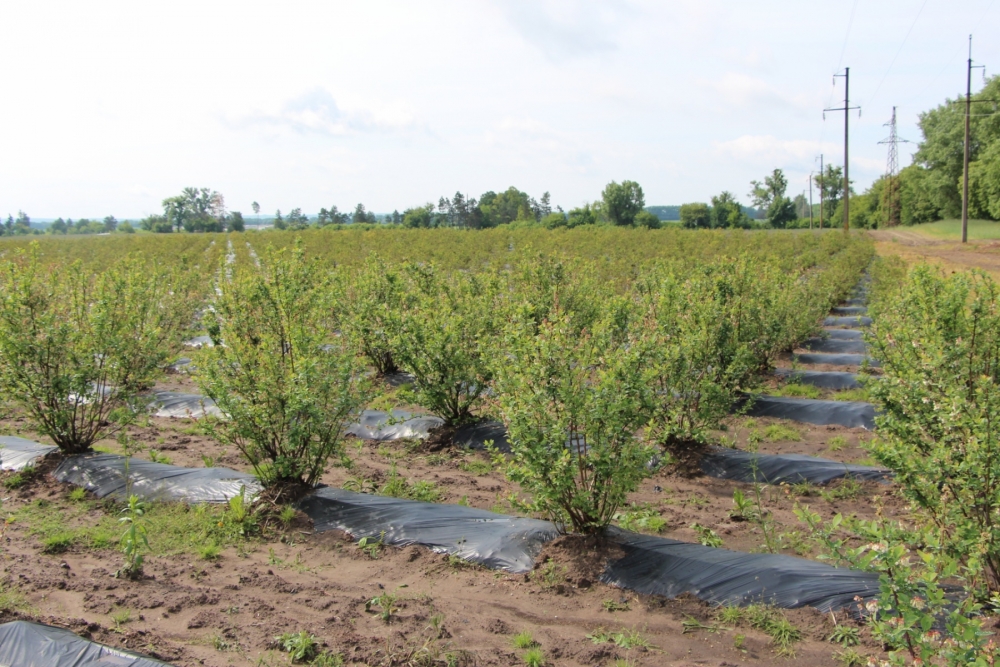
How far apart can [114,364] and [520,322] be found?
13.0 ft

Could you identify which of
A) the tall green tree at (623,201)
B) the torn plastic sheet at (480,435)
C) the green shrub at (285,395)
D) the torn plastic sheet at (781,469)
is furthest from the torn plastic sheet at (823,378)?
the tall green tree at (623,201)

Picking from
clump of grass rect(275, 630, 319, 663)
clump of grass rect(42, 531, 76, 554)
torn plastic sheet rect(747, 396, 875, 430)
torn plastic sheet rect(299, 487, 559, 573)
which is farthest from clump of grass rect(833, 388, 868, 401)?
clump of grass rect(42, 531, 76, 554)

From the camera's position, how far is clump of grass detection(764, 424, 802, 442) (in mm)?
7039

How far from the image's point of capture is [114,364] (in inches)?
241

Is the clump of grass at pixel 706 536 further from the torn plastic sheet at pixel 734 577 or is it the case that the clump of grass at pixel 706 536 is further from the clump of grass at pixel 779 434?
the clump of grass at pixel 779 434

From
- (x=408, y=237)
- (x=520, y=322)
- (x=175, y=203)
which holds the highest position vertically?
(x=175, y=203)

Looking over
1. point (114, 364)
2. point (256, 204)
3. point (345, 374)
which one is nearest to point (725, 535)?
point (345, 374)

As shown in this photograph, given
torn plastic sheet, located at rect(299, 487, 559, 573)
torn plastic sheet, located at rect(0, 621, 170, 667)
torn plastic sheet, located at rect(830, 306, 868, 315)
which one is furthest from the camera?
torn plastic sheet, located at rect(830, 306, 868, 315)

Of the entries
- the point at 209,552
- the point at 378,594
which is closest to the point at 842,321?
the point at 378,594

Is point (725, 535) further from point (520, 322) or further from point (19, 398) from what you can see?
point (19, 398)

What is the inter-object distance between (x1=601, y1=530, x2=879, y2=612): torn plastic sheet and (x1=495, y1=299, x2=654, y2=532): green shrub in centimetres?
34

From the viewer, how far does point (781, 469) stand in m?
5.95

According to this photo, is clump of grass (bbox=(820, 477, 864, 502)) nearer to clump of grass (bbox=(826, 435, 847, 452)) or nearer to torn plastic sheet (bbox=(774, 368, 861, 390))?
clump of grass (bbox=(826, 435, 847, 452))

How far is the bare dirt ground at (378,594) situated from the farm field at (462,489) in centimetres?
2
